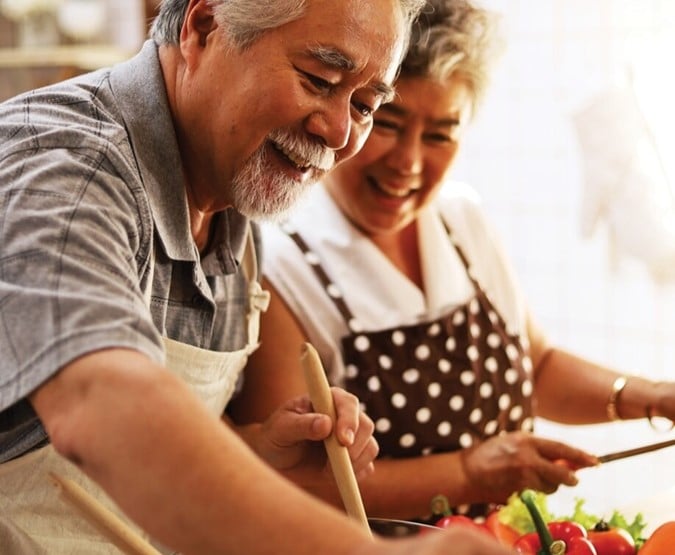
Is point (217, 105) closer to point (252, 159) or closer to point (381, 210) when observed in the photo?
point (252, 159)

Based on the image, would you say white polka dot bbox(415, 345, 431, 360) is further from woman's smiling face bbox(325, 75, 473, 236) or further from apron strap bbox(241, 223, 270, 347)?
apron strap bbox(241, 223, 270, 347)

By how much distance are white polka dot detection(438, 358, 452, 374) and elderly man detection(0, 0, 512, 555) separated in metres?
0.42

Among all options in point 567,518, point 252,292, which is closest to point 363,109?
point 252,292

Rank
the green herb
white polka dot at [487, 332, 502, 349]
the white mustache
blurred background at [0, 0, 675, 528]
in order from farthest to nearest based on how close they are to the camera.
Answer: blurred background at [0, 0, 675, 528] < white polka dot at [487, 332, 502, 349] < the green herb < the white mustache

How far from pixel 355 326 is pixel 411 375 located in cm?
12

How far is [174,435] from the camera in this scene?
60 cm

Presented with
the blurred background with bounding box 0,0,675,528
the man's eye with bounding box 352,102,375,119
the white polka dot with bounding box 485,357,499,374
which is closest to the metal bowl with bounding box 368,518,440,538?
the man's eye with bounding box 352,102,375,119

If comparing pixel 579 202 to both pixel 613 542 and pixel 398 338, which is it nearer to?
pixel 398 338

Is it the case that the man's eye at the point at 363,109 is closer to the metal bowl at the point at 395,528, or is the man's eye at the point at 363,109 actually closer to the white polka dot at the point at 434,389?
the metal bowl at the point at 395,528

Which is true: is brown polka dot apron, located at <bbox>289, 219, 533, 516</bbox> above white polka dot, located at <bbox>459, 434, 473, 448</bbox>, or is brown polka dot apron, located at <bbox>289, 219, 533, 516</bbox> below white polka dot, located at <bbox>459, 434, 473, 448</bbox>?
above

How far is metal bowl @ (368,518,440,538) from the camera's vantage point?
97 cm

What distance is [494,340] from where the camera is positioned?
1655mm

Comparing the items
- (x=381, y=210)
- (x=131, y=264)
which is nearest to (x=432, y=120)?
(x=381, y=210)

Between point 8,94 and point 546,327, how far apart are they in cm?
235
